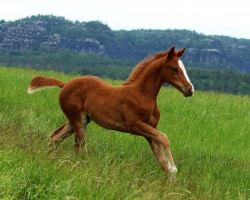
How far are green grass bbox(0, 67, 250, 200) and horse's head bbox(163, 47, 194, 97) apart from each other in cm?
115

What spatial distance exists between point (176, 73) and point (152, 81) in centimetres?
36

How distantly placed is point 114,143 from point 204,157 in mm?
1574

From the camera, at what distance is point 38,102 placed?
921cm

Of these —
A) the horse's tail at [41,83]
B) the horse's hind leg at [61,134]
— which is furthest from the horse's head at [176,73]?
the horse's tail at [41,83]

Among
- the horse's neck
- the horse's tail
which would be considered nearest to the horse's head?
the horse's neck

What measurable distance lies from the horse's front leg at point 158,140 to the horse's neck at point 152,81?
46 centimetres

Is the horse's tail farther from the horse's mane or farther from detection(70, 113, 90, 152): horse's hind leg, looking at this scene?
the horse's mane

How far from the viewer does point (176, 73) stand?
4656 mm

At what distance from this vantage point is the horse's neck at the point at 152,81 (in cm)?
483

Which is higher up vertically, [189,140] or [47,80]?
[47,80]

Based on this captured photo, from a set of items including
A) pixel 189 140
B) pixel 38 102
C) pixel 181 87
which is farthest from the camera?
pixel 38 102

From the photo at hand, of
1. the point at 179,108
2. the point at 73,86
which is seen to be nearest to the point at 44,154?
the point at 73,86

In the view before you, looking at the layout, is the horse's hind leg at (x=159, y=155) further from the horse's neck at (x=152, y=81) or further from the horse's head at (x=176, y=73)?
the horse's head at (x=176, y=73)

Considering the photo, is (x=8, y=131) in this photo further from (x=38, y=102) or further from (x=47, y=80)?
(x=38, y=102)
